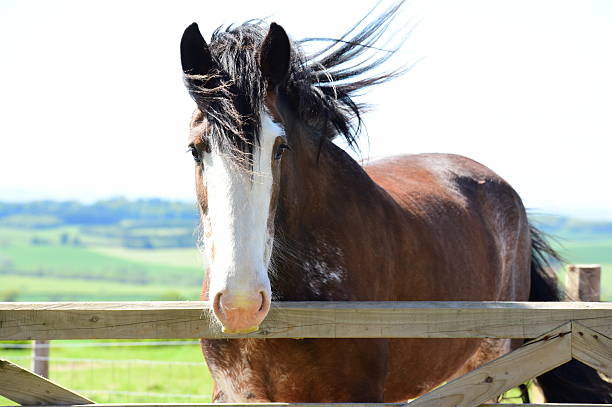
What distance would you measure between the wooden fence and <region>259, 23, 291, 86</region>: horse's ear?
3.71ft

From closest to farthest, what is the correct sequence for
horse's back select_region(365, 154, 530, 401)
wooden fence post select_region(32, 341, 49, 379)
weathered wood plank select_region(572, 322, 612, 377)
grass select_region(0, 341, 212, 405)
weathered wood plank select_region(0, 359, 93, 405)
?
1. weathered wood plank select_region(572, 322, 612, 377)
2. weathered wood plank select_region(0, 359, 93, 405)
3. horse's back select_region(365, 154, 530, 401)
4. wooden fence post select_region(32, 341, 49, 379)
5. grass select_region(0, 341, 212, 405)

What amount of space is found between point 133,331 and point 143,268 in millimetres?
144007

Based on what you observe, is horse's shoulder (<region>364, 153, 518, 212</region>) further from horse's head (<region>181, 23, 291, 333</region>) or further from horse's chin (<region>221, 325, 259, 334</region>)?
horse's chin (<region>221, 325, 259, 334</region>)

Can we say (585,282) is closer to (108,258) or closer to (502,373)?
(502,373)

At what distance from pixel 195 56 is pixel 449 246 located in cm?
223

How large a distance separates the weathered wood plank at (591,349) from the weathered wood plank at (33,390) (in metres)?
2.04

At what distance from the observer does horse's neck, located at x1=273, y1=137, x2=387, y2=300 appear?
345cm

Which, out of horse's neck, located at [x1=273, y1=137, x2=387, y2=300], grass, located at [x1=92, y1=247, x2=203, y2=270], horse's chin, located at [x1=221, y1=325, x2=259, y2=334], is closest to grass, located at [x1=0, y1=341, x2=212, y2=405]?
horse's neck, located at [x1=273, y1=137, x2=387, y2=300]

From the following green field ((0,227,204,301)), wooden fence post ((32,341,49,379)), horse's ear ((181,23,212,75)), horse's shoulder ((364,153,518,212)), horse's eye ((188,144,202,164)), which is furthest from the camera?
green field ((0,227,204,301))

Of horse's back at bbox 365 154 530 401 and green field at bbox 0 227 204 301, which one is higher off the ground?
horse's back at bbox 365 154 530 401

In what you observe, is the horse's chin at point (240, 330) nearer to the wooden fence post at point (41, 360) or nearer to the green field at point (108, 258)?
the wooden fence post at point (41, 360)

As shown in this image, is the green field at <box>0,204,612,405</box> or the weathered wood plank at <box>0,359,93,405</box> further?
the green field at <box>0,204,612,405</box>

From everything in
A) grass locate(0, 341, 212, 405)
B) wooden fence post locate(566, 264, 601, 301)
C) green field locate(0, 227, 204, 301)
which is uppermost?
wooden fence post locate(566, 264, 601, 301)

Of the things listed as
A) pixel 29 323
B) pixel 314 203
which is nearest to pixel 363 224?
pixel 314 203
